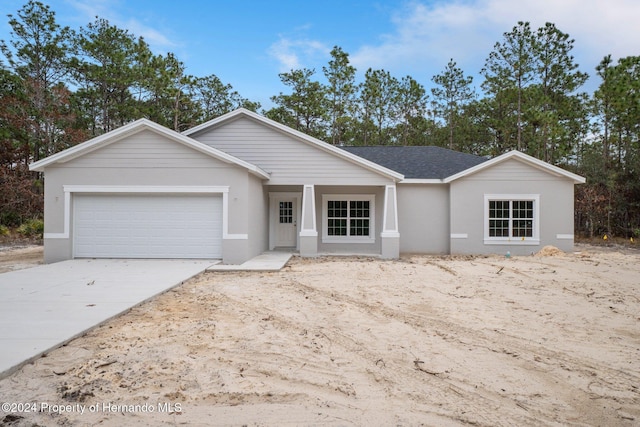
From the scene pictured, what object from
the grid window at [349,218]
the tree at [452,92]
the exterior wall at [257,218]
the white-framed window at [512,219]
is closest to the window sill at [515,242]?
the white-framed window at [512,219]

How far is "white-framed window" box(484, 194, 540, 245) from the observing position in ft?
45.2

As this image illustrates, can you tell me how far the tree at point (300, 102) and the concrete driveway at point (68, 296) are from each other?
19.7m

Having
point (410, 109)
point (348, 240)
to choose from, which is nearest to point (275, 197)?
point (348, 240)

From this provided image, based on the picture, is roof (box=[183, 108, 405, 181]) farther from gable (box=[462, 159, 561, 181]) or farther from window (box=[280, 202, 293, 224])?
gable (box=[462, 159, 561, 181])

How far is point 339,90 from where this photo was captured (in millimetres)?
28281

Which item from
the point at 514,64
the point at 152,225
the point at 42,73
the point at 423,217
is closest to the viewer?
the point at 152,225

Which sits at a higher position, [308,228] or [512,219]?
[512,219]

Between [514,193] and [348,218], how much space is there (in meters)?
6.11

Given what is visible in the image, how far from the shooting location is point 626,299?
7020 mm

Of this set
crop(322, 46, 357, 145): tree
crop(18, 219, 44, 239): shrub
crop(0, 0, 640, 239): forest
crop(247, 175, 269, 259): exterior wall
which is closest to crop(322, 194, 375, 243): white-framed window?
crop(247, 175, 269, 259): exterior wall

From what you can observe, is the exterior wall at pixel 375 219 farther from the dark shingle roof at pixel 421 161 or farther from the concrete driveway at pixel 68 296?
the concrete driveway at pixel 68 296

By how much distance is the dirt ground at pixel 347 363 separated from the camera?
3.01m

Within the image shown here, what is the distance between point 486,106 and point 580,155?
286 inches

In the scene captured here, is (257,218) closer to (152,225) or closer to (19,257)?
(152,225)
